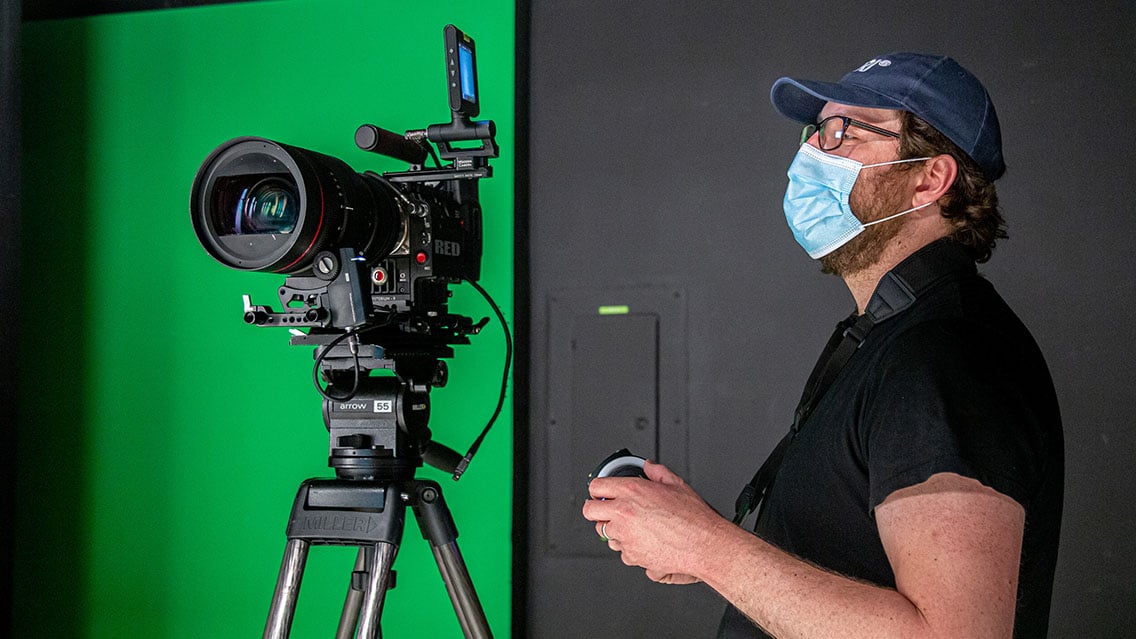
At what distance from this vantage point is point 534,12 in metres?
2.81

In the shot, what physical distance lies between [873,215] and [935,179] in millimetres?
96

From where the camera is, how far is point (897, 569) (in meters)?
0.94

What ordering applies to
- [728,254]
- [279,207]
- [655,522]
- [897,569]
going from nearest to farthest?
[897,569]
[655,522]
[279,207]
[728,254]

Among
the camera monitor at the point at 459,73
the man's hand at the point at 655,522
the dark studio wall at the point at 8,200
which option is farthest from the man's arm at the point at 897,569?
the dark studio wall at the point at 8,200

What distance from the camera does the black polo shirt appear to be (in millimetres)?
944

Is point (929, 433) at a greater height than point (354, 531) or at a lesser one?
greater

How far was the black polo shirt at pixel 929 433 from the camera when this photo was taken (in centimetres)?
94

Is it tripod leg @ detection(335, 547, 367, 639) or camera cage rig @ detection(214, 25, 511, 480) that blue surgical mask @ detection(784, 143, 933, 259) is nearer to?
camera cage rig @ detection(214, 25, 511, 480)

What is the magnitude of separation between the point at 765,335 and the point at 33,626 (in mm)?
2421

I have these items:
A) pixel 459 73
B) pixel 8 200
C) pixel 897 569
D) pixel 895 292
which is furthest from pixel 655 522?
pixel 8 200

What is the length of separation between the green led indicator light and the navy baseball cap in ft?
4.45

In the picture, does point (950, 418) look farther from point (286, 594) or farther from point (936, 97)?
point (286, 594)

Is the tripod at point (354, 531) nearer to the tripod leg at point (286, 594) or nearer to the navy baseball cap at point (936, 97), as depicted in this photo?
the tripod leg at point (286, 594)

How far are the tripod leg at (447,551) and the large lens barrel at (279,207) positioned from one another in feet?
1.63
